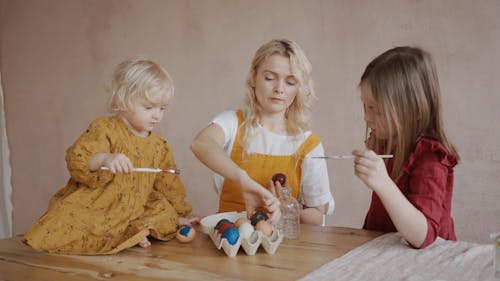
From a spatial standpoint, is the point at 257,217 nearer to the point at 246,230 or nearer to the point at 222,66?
the point at 246,230

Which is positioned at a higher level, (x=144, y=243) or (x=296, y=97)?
(x=296, y=97)

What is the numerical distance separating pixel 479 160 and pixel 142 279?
5.53 ft

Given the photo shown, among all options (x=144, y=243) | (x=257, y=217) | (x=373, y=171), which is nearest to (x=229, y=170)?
(x=257, y=217)

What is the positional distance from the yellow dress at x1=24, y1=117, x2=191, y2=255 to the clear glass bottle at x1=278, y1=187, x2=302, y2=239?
0.32 meters

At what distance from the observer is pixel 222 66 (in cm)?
275

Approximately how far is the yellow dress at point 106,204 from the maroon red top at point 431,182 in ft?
2.27

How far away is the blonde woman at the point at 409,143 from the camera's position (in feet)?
3.96

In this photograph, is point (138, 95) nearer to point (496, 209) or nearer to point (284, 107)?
point (284, 107)

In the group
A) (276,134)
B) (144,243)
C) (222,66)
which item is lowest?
(144,243)

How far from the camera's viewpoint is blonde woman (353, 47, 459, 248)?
1.21m

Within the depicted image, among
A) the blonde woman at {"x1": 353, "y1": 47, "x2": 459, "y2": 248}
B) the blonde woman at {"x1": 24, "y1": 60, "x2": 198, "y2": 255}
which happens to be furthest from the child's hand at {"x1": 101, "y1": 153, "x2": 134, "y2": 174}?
the blonde woman at {"x1": 353, "y1": 47, "x2": 459, "y2": 248}

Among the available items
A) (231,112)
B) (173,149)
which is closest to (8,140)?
(173,149)

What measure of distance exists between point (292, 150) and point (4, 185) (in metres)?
2.74

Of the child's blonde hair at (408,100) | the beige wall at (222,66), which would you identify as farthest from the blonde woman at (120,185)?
the beige wall at (222,66)
